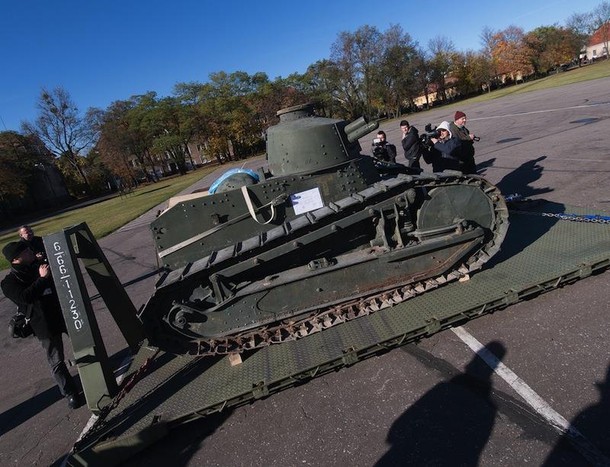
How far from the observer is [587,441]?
331 cm

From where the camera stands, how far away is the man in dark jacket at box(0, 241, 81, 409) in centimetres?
539

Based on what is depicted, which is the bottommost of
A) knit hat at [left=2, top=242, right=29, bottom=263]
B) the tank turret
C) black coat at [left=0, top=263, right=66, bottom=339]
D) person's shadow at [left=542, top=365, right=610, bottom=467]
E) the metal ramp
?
person's shadow at [left=542, top=365, right=610, bottom=467]

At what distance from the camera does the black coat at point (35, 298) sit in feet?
17.6

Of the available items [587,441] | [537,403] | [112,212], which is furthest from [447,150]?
[112,212]

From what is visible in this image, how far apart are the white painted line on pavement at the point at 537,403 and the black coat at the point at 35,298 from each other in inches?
207

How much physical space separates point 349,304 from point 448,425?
208 centimetres

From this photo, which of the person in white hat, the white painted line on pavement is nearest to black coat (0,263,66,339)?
the white painted line on pavement

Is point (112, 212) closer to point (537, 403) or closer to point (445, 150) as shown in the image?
point (445, 150)

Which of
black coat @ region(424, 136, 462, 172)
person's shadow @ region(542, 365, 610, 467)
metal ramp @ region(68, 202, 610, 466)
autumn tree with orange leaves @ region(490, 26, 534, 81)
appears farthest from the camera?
autumn tree with orange leaves @ region(490, 26, 534, 81)

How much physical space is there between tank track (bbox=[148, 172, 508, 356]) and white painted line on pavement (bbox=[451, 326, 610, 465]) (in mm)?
944

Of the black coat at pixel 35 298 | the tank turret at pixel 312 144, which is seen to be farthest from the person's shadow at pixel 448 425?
the black coat at pixel 35 298

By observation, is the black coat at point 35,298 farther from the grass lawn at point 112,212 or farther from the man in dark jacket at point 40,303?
the grass lawn at point 112,212

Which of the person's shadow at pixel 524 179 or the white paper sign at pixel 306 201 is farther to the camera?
the person's shadow at pixel 524 179

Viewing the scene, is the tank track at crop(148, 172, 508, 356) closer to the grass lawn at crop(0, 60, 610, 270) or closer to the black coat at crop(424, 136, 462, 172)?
the black coat at crop(424, 136, 462, 172)
